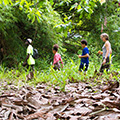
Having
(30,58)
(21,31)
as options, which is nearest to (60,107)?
(30,58)

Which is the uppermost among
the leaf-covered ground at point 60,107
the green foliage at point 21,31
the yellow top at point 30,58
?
the green foliage at point 21,31

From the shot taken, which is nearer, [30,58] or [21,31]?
[30,58]

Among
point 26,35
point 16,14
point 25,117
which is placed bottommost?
point 25,117

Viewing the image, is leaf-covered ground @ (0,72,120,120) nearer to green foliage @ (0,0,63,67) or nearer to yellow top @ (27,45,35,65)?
yellow top @ (27,45,35,65)

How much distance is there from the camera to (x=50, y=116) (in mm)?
1714

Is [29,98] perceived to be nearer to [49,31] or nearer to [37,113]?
[37,113]

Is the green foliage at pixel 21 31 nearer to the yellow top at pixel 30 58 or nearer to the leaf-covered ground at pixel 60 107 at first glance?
the yellow top at pixel 30 58

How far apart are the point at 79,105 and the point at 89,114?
0.28m

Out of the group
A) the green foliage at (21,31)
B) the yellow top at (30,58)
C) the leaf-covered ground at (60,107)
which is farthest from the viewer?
the green foliage at (21,31)

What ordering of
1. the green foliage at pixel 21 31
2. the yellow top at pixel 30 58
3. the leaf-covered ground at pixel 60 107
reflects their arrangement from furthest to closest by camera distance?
the green foliage at pixel 21 31, the yellow top at pixel 30 58, the leaf-covered ground at pixel 60 107

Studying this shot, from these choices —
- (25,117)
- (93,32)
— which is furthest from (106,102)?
(93,32)

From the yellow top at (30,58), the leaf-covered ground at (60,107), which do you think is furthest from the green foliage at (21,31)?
the leaf-covered ground at (60,107)

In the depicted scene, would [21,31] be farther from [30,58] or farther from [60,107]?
[60,107]

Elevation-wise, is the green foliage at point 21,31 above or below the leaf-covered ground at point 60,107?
above
